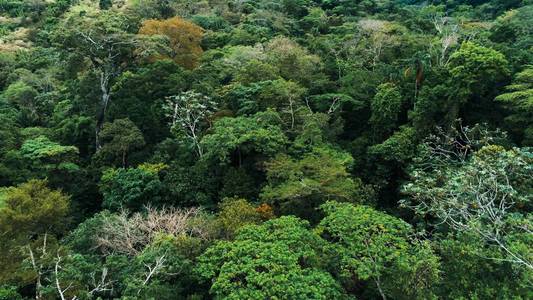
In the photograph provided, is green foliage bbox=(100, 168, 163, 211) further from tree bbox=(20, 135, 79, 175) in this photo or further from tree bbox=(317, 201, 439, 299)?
tree bbox=(317, 201, 439, 299)

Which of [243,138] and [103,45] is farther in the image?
[103,45]

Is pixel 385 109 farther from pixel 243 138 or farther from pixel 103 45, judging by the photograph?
pixel 103 45

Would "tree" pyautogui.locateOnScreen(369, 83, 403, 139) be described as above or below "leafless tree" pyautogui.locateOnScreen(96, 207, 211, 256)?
above

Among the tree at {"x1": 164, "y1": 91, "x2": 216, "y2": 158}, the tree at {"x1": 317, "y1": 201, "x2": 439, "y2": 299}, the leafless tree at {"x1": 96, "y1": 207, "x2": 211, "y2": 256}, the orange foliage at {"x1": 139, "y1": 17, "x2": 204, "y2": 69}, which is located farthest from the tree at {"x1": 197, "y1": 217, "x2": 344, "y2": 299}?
the orange foliage at {"x1": 139, "y1": 17, "x2": 204, "y2": 69}

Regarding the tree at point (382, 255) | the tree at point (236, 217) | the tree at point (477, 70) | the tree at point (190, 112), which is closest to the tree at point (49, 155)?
the tree at point (190, 112)

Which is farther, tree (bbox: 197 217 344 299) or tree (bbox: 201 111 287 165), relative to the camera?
tree (bbox: 201 111 287 165)

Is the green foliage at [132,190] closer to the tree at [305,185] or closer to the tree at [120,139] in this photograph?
the tree at [120,139]

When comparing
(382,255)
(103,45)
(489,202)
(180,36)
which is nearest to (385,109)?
(382,255)
